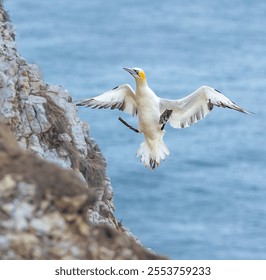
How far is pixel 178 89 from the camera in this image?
76.9 meters

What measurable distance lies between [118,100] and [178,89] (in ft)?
172

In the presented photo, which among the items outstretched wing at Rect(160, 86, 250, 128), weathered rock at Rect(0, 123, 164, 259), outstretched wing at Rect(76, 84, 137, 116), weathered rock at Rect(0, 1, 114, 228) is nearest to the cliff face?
weathered rock at Rect(0, 123, 164, 259)

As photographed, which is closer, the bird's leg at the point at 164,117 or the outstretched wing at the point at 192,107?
the outstretched wing at the point at 192,107

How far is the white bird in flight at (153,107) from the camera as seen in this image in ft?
80.5

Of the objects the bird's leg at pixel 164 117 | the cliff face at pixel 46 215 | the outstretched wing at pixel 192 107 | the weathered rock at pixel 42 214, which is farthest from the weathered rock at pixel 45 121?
the weathered rock at pixel 42 214

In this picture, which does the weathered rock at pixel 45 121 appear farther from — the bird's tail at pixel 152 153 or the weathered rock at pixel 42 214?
the weathered rock at pixel 42 214

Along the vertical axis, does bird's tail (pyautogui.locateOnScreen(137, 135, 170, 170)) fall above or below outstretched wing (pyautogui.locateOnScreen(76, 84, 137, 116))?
below

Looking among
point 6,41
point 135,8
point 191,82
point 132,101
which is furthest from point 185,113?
point 135,8

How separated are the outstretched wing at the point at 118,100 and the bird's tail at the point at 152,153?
57 centimetres

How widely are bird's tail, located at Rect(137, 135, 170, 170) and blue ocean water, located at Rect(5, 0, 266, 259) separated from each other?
1182 inches

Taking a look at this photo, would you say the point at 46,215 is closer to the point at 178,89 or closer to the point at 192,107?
the point at 192,107

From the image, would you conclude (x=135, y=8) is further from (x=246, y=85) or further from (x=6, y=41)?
(x=6, y=41)

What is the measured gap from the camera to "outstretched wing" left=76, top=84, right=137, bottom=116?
80.5ft

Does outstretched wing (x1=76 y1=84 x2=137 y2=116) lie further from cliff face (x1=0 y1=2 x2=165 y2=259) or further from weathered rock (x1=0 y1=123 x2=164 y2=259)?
weathered rock (x1=0 y1=123 x2=164 y2=259)
